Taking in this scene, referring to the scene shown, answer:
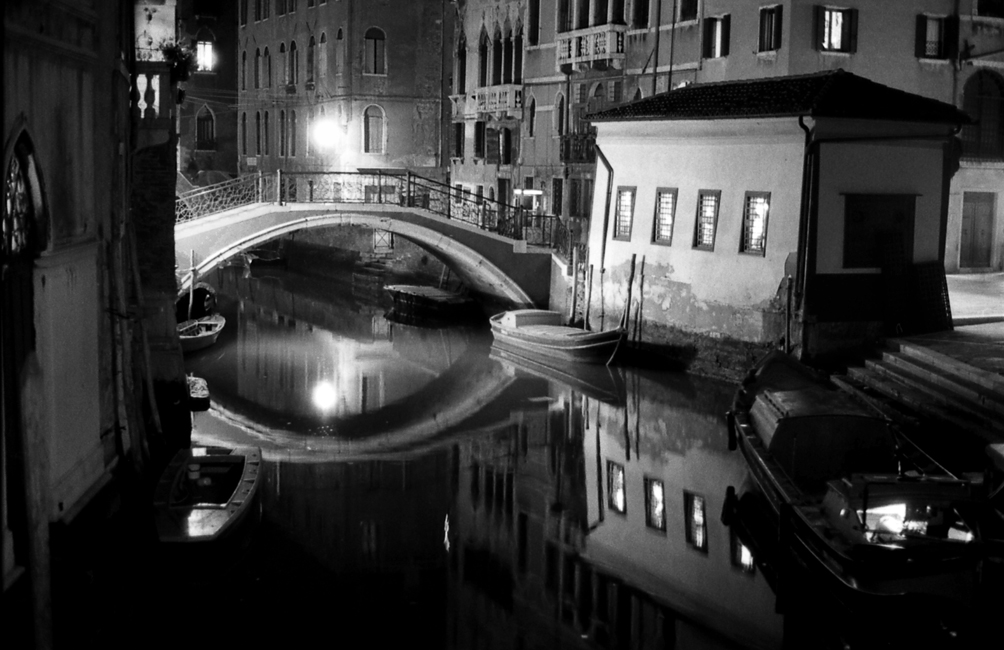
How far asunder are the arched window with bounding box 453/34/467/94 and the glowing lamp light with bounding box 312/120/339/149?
4471 millimetres

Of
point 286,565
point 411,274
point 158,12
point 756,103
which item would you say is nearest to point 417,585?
point 286,565

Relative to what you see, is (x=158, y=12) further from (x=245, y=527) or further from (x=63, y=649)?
(x=63, y=649)

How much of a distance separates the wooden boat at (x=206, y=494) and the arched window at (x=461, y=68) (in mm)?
23914

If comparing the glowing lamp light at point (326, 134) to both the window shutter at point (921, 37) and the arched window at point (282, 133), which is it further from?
the window shutter at point (921, 37)

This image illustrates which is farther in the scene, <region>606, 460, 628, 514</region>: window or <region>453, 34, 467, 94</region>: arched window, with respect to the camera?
<region>453, 34, 467, 94</region>: arched window

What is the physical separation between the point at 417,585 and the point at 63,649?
11.3 ft

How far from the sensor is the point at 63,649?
9.84m

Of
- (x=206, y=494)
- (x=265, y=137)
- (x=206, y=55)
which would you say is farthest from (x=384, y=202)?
(x=206, y=55)

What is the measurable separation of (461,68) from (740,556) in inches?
1018

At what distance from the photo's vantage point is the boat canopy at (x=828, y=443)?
13.3 metres

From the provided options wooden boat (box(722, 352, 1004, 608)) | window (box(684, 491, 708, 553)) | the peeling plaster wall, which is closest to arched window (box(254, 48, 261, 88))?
the peeling plaster wall

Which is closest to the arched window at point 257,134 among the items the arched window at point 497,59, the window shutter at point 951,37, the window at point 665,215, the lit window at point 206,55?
the lit window at point 206,55

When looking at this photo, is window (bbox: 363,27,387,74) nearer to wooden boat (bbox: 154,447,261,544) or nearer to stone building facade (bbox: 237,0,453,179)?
stone building facade (bbox: 237,0,453,179)

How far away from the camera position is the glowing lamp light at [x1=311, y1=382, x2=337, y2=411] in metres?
20.2
